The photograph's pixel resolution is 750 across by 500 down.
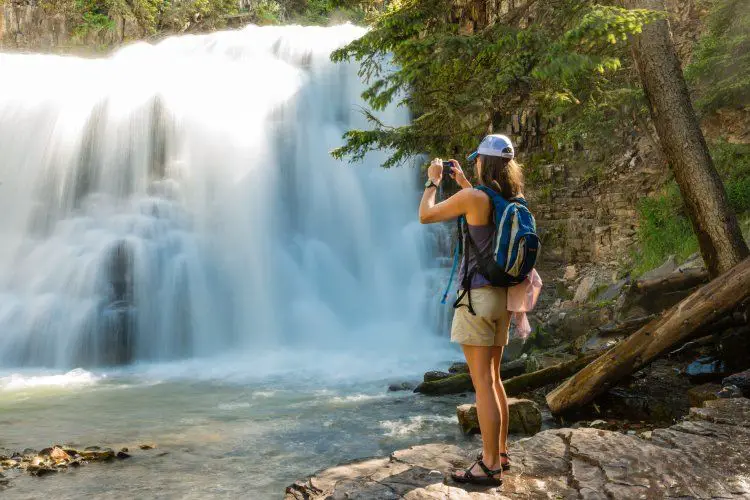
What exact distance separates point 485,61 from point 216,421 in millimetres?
5763

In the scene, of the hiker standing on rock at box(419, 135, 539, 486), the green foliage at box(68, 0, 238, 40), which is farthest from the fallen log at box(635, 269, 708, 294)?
the green foliage at box(68, 0, 238, 40)

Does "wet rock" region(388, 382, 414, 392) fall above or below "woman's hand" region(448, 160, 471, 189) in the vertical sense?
below

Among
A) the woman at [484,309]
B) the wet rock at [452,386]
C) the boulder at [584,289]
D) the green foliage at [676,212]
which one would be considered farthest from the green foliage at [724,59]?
the woman at [484,309]

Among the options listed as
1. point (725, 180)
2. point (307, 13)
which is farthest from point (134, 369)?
point (307, 13)

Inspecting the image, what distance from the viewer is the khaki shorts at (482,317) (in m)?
3.46

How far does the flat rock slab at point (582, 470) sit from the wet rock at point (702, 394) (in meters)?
1.13

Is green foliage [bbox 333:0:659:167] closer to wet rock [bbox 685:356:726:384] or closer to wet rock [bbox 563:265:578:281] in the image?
wet rock [bbox 685:356:726:384]

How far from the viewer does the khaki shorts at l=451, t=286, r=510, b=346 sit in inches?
136

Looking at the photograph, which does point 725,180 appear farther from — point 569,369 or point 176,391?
point 176,391

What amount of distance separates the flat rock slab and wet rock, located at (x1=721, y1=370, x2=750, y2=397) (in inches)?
48.6

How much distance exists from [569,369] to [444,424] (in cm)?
163

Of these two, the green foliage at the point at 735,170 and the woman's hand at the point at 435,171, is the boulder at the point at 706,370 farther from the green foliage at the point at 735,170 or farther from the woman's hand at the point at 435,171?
the woman's hand at the point at 435,171

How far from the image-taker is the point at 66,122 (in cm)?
1709

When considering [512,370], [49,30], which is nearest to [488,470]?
[512,370]
